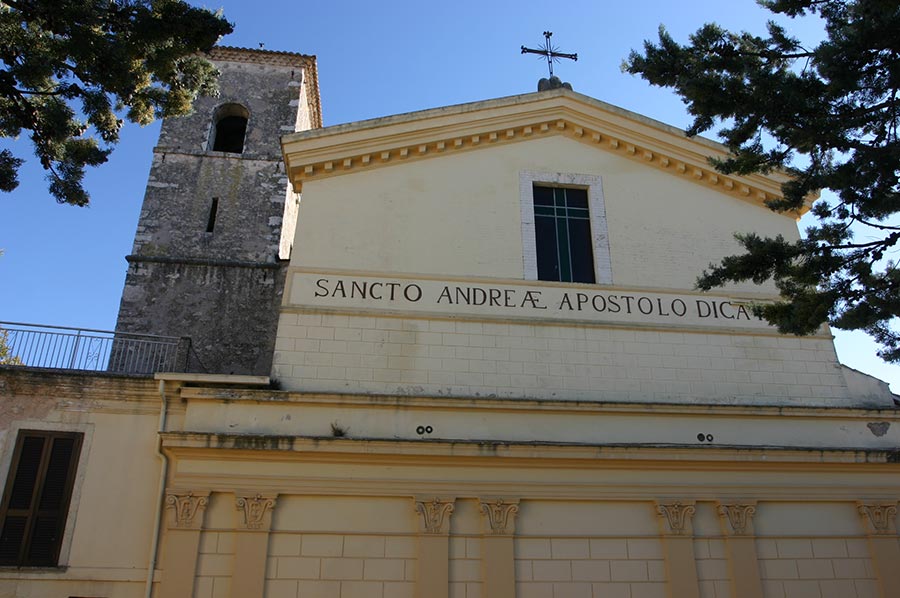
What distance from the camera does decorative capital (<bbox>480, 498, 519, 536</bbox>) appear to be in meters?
11.7

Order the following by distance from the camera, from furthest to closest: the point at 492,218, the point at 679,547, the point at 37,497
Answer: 1. the point at 492,218
2. the point at 679,547
3. the point at 37,497

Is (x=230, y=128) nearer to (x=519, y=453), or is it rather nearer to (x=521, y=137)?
(x=521, y=137)

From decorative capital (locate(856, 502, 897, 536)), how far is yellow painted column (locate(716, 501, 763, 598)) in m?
1.94

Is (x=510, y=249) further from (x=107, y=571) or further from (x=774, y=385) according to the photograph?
(x=107, y=571)

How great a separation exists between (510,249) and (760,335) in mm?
4755

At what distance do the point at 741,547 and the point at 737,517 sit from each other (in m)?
0.45

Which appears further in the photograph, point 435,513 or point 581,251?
point 581,251

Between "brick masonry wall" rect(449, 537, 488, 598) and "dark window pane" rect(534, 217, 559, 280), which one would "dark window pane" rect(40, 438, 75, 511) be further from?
"dark window pane" rect(534, 217, 559, 280)

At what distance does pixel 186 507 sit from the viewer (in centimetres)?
1134

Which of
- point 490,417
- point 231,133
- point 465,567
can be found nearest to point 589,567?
point 465,567

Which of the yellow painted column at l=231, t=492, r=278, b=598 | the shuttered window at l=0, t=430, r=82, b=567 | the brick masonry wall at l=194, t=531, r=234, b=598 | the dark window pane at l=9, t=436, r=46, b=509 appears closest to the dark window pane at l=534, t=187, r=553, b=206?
the yellow painted column at l=231, t=492, r=278, b=598

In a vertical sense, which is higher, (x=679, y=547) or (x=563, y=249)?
(x=563, y=249)

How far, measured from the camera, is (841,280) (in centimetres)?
979

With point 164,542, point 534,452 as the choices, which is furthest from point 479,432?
point 164,542
